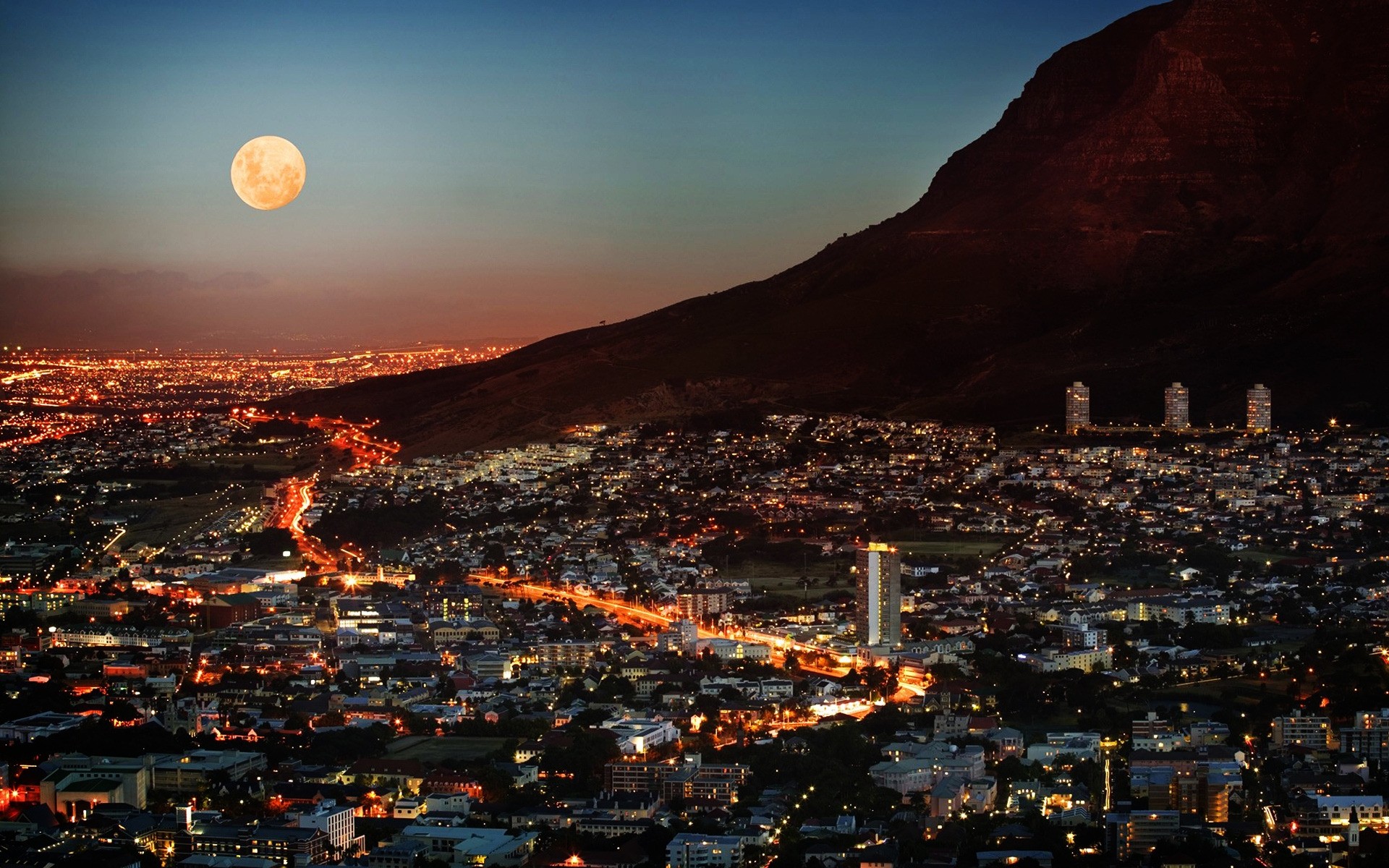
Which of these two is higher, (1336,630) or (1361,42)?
(1361,42)

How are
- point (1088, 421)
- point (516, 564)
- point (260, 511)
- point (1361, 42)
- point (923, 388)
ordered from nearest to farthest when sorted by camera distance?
1. point (516, 564)
2. point (260, 511)
3. point (1088, 421)
4. point (923, 388)
5. point (1361, 42)

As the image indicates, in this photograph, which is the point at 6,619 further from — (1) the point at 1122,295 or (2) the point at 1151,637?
(1) the point at 1122,295

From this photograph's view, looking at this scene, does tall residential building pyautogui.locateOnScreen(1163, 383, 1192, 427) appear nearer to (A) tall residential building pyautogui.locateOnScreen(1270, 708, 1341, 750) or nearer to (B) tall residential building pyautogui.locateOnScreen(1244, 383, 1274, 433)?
(B) tall residential building pyautogui.locateOnScreen(1244, 383, 1274, 433)

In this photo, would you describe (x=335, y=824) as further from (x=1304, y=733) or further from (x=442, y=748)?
(x=1304, y=733)

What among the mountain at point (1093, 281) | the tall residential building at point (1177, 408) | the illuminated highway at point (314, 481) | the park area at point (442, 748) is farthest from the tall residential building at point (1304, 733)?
the mountain at point (1093, 281)

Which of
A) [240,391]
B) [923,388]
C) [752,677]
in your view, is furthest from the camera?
[240,391]

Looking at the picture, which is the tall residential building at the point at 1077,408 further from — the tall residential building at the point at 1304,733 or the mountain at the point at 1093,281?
the tall residential building at the point at 1304,733

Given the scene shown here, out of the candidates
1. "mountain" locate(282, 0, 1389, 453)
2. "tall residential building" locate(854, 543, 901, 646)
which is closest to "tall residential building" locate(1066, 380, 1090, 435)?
"mountain" locate(282, 0, 1389, 453)

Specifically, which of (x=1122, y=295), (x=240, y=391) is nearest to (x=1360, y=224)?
(x=1122, y=295)
